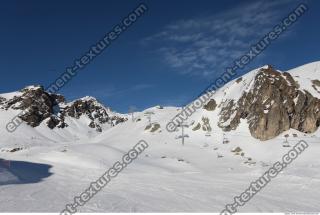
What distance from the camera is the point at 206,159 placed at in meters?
68.0

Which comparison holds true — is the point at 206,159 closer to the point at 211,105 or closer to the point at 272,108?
the point at 272,108

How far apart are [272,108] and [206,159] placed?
22.9 meters

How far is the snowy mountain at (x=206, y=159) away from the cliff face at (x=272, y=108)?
204mm

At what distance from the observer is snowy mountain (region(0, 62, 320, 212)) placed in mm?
24000

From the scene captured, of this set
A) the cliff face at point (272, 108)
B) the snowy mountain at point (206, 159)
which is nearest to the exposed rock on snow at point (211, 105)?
the snowy mountain at point (206, 159)

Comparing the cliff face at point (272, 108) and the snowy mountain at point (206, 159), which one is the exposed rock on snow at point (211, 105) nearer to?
the snowy mountain at point (206, 159)

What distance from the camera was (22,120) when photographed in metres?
184

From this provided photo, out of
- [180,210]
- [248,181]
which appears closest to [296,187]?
[248,181]

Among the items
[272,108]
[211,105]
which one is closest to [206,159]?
[272,108]

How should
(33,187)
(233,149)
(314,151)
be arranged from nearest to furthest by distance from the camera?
(33,187) < (314,151) < (233,149)

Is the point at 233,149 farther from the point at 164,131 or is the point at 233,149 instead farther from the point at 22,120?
the point at 22,120

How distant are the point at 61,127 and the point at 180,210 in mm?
182816

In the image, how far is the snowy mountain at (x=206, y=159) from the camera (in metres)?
24.0

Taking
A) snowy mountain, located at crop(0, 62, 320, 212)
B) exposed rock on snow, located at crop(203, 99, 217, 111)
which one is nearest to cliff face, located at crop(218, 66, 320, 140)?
snowy mountain, located at crop(0, 62, 320, 212)
